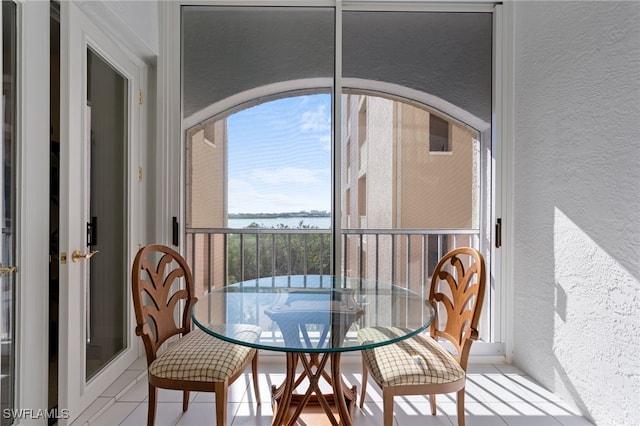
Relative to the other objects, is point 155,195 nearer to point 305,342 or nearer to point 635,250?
point 305,342

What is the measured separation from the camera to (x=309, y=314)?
1561mm

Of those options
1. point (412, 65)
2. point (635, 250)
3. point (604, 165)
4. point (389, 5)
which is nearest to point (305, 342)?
point (635, 250)

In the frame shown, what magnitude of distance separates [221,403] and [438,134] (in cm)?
221

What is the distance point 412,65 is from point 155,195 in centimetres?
208

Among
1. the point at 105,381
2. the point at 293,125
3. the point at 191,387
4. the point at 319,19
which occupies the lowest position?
the point at 105,381

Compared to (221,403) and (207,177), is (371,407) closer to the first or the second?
(221,403)

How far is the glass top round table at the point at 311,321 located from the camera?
131cm

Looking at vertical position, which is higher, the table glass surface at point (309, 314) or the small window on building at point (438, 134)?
the small window on building at point (438, 134)

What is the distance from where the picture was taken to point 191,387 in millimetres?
1527

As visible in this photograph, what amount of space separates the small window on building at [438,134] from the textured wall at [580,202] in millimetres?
478

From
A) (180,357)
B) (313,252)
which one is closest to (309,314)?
(180,357)

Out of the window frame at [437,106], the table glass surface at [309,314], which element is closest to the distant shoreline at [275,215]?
the window frame at [437,106]

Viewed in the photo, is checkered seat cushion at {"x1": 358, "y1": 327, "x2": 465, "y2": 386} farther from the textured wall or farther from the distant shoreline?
the distant shoreline

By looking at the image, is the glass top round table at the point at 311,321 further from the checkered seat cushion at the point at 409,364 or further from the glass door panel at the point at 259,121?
the glass door panel at the point at 259,121
